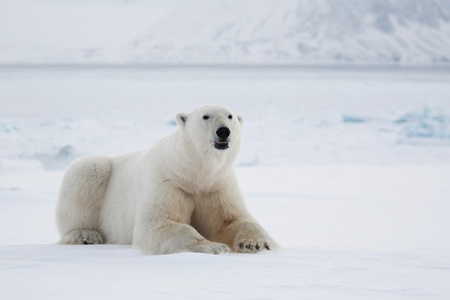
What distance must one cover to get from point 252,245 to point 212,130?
1.83 feet

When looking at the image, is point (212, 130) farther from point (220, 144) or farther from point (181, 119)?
point (181, 119)

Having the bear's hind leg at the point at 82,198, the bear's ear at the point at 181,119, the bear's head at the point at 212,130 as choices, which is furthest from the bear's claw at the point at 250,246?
the bear's hind leg at the point at 82,198

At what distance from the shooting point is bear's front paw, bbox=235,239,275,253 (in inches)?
110

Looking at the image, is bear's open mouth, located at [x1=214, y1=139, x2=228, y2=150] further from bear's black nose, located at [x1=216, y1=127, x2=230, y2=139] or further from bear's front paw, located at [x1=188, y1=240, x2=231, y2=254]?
bear's front paw, located at [x1=188, y1=240, x2=231, y2=254]

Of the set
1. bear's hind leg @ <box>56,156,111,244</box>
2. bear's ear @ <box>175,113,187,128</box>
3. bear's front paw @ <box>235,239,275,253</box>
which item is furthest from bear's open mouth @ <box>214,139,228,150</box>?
bear's hind leg @ <box>56,156,111,244</box>

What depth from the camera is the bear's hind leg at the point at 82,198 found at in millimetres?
3516

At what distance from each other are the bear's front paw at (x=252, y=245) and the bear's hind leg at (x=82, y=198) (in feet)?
3.25

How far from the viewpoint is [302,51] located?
3430 inches

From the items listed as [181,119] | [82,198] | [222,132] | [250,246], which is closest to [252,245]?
[250,246]

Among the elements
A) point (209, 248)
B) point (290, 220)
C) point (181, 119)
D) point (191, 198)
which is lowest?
point (209, 248)

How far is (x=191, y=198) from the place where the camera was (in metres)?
3.02

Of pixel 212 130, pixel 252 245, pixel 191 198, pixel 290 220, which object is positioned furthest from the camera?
pixel 290 220

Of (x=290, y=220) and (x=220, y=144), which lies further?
(x=290, y=220)

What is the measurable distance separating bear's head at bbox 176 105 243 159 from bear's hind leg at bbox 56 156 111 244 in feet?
2.49
